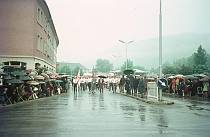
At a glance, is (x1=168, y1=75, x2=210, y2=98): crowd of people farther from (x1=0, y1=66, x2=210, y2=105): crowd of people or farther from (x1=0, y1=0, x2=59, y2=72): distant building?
(x1=0, y1=0, x2=59, y2=72): distant building

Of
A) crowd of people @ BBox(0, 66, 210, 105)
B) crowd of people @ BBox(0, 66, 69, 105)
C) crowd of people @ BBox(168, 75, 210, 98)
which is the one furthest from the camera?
crowd of people @ BBox(168, 75, 210, 98)

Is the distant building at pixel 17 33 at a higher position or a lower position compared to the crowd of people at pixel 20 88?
higher

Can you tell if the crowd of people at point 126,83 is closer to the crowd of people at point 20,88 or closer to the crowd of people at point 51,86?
the crowd of people at point 51,86

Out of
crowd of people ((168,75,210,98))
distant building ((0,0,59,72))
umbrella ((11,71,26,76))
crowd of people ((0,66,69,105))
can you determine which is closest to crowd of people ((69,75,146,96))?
crowd of people ((168,75,210,98))

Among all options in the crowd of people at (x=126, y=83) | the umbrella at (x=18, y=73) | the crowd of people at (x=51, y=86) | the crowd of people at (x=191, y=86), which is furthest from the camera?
the crowd of people at (x=191, y=86)

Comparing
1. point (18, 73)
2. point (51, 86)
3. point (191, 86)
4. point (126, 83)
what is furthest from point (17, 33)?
point (191, 86)

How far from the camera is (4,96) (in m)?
26.9

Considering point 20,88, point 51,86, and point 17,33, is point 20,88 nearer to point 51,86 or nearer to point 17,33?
point 51,86

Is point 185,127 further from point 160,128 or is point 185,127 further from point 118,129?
point 118,129

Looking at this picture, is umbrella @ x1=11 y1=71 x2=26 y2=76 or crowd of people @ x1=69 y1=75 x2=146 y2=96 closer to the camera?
umbrella @ x1=11 y1=71 x2=26 y2=76

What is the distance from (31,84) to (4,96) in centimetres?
617

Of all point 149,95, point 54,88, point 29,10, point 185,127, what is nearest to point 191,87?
point 149,95

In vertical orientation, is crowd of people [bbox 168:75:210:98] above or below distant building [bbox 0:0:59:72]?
below

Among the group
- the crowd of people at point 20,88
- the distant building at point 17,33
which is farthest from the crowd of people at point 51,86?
the distant building at point 17,33
